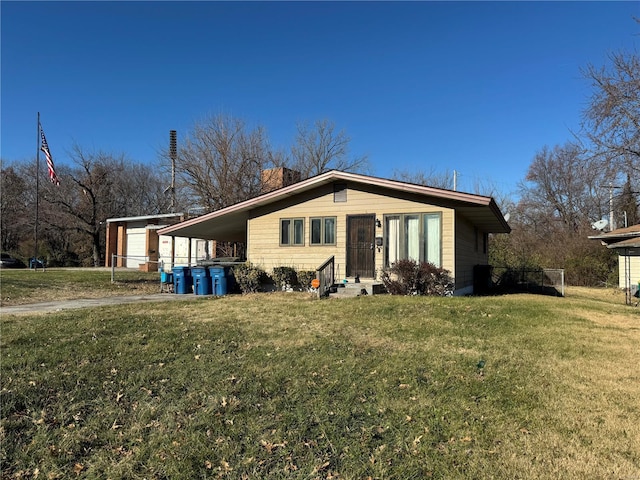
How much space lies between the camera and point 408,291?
11812 mm

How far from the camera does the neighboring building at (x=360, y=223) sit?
1234cm

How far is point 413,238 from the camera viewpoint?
12.7 m

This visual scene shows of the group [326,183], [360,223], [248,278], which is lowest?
[248,278]

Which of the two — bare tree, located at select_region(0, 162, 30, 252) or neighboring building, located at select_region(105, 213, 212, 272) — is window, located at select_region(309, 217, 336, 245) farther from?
bare tree, located at select_region(0, 162, 30, 252)

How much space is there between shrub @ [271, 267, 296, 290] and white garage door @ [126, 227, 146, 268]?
17.4 metres

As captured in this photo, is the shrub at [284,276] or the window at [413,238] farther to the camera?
the shrub at [284,276]

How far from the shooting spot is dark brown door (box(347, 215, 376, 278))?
43.1 feet

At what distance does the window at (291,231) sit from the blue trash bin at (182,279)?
3195mm

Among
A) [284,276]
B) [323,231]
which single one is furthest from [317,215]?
[284,276]

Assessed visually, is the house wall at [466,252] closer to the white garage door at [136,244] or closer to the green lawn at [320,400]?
the green lawn at [320,400]

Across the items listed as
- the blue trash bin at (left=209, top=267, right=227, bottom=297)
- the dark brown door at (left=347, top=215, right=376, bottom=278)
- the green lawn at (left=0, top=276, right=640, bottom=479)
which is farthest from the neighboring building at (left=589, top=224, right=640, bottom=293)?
the blue trash bin at (left=209, top=267, right=227, bottom=297)

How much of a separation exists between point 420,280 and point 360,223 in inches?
105

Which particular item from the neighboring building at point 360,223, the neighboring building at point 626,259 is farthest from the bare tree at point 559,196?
the neighboring building at point 360,223

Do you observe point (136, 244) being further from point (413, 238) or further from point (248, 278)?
point (413, 238)
